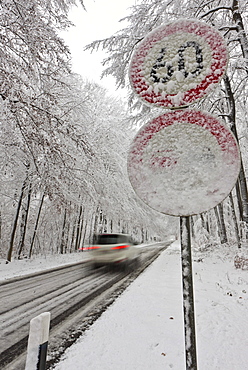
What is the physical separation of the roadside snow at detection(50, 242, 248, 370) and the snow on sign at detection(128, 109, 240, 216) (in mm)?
2614

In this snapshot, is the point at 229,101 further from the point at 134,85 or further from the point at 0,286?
the point at 0,286

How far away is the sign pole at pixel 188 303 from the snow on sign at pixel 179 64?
89cm

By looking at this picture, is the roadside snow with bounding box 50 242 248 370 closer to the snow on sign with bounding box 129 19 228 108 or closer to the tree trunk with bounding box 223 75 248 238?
the snow on sign with bounding box 129 19 228 108

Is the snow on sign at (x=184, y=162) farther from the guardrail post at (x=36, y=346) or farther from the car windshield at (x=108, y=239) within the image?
the car windshield at (x=108, y=239)

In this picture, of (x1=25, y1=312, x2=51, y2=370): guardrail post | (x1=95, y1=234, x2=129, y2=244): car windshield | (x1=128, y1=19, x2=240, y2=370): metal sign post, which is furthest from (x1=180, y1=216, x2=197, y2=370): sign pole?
(x1=95, y1=234, x2=129, y2=244): car windshield

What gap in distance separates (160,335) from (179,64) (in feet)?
13.0

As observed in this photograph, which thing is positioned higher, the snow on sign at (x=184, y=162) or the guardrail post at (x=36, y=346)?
the snow on sign at (x=184, y=162)

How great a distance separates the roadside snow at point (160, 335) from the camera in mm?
2898

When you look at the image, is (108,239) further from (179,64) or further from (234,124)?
(179,64)

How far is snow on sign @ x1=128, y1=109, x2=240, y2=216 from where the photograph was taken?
51.6 inches

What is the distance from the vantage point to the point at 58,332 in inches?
155

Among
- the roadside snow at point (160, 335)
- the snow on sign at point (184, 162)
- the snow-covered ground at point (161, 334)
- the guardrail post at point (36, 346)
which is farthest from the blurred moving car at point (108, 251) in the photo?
the snow on sign at point (184, 162)

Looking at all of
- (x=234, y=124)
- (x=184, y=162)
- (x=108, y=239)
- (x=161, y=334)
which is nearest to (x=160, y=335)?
(x=161, y=334)

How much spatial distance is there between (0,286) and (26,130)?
5375 mm
